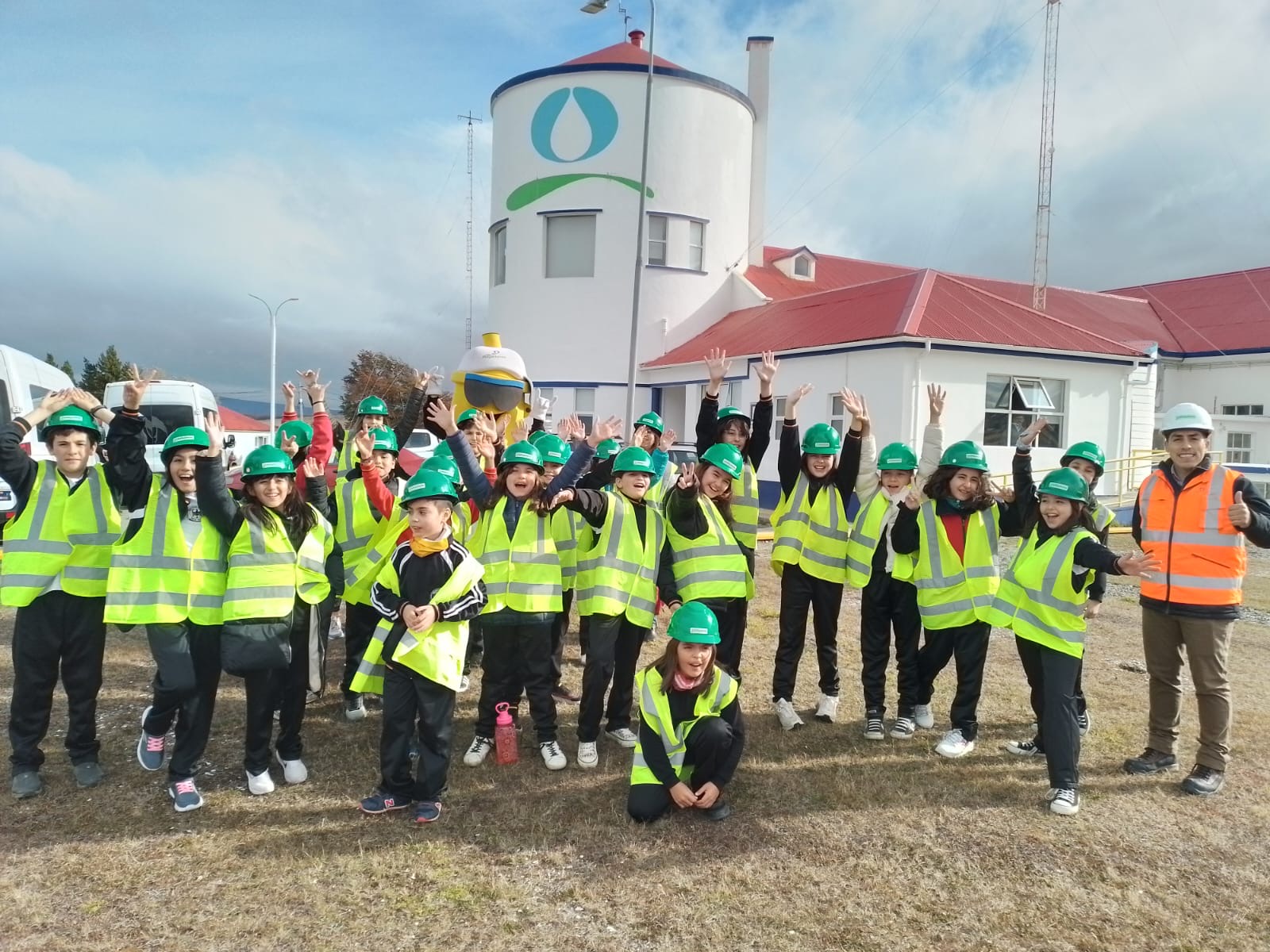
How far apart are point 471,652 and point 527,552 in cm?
234

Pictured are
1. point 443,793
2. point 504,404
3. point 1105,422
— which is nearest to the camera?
point 443,793

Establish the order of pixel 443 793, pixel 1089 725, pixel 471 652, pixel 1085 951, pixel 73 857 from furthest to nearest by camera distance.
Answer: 1. pixel 471 652
2. pixel 1089 725
3. pixel 443 793
4. pixel 73 857
5. pixel 1085 951

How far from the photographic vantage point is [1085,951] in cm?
303

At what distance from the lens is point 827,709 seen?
5328mm

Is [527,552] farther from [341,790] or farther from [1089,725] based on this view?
[1089,725]

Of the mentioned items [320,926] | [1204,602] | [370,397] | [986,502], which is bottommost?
[320,926]

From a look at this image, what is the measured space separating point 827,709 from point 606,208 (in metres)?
17.6

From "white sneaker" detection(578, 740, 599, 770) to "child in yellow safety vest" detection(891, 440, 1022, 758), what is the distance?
2038 mm

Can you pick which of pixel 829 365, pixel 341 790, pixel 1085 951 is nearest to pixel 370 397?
pixel 341 790

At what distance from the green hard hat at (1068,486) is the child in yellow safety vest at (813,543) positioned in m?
1.20

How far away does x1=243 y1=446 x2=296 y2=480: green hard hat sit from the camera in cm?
390

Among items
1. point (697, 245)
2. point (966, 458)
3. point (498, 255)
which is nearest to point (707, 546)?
point (966, 458)

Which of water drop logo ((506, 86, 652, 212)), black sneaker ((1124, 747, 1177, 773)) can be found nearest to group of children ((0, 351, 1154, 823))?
black sneaker ((1124, 747, 1177, 773))

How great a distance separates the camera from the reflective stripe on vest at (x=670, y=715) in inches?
155
